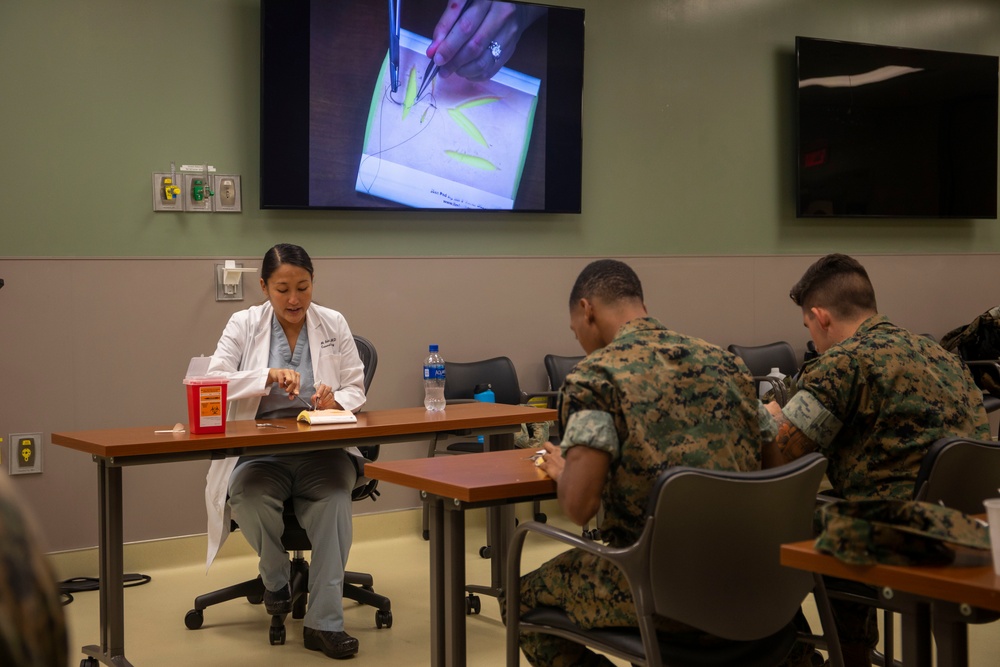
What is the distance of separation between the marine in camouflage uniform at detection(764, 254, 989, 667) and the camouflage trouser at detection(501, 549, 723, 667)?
603 millimetres

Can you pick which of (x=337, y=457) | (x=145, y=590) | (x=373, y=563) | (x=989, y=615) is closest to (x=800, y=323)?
(x=373, y=563)

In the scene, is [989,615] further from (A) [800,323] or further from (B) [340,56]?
(A) [800,323]

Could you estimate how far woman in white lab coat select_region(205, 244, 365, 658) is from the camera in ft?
11.8

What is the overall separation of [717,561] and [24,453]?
3.51m

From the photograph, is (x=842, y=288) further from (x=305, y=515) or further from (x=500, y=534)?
(x=305, y=515)

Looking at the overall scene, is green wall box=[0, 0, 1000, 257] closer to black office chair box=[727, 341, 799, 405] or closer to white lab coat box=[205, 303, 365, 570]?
black office chair box=[727, 341, 799, 405]

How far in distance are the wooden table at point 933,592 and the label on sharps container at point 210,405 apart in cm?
213

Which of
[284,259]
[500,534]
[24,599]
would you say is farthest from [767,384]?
[24,599]

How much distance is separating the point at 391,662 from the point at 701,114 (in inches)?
154

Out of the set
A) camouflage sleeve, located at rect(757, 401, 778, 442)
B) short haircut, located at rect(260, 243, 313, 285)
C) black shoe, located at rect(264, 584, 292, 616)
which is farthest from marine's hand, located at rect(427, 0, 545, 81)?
camouflage sleeve, located at rect(757, 401, 778, 442)

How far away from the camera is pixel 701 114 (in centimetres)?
611

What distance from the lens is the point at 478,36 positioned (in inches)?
211

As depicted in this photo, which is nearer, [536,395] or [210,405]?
[210,405]

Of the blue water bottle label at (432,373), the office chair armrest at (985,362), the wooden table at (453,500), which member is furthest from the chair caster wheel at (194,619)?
the office chair armrest at (985,362)
